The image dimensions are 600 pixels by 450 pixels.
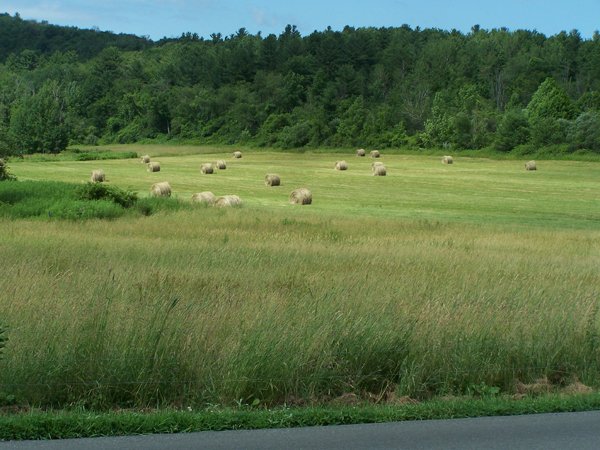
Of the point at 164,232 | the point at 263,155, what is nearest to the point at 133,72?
the point at 263,155

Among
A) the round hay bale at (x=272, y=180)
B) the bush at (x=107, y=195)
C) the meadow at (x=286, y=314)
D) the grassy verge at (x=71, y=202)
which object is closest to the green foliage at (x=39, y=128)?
the round hay bale at (x=272, y=180)

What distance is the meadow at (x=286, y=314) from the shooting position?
868 cm

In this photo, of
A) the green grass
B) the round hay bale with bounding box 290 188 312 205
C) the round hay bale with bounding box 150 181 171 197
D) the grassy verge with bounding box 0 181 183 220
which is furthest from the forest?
the grassy verge with bounding box 0 181 183 220

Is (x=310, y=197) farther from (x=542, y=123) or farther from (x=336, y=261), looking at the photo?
(x=542, y=123)

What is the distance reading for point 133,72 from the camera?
159 m

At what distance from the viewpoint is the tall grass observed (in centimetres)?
860

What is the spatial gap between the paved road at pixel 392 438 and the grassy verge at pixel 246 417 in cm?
15

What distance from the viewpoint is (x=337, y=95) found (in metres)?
128

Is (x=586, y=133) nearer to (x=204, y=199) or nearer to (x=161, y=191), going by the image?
(x=161, y=191)

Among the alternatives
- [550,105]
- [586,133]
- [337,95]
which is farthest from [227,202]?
[337,95]

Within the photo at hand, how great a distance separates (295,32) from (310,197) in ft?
422

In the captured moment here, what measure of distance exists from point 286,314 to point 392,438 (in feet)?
11.8

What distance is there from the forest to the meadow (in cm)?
5687

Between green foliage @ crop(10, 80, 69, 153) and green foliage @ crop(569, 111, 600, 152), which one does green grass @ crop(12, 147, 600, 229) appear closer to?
green foliage @ crop(569, 111, 600, 152)
